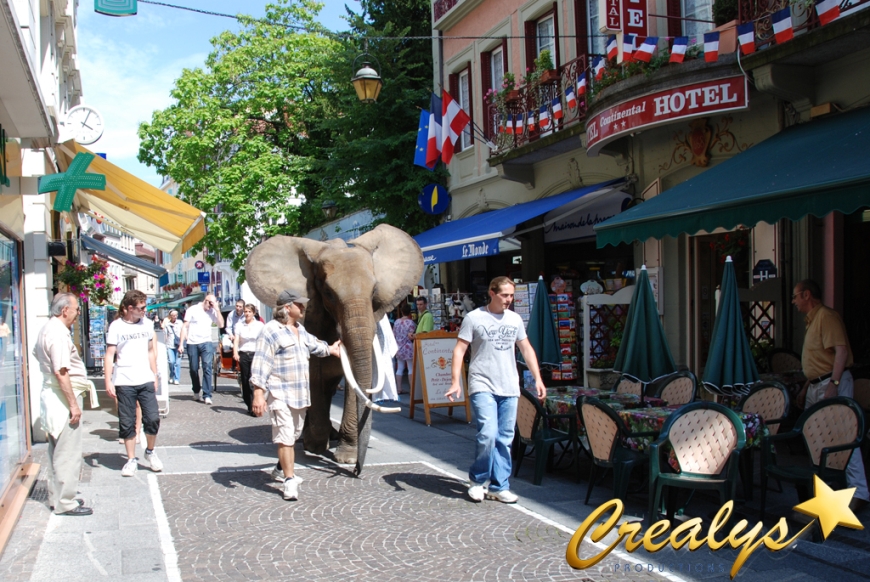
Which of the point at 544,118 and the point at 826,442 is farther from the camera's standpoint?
the point at 544,118

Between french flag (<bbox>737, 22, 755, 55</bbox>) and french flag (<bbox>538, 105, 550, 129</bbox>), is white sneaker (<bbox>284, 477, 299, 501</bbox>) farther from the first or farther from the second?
french flag (<bbox>538, 105, 550, 129</bbox>)

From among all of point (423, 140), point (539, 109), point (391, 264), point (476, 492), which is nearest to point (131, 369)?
point (391, 264)

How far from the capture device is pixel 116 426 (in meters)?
10.7

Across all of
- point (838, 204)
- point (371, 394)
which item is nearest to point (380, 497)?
point (371, 394)

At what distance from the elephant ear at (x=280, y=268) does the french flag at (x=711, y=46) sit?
513 centimetres

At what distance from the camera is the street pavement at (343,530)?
16.3ft

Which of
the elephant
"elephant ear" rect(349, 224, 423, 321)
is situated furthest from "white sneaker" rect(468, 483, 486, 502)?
"elephant ear" rect(349, 224, 423, 321)

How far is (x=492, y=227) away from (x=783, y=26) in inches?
246

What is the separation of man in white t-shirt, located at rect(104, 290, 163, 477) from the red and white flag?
911 cm

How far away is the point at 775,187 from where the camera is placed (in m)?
7.04

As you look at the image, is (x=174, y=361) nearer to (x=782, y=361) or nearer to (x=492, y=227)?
(x=492, y=227)

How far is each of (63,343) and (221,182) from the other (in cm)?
2261

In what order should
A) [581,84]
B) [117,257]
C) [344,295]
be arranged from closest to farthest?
[344,295], [581,84], [117,257]

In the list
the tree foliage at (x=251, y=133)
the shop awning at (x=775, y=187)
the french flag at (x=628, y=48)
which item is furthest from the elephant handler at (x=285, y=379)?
the tree foliage at (x=251, y=133)
